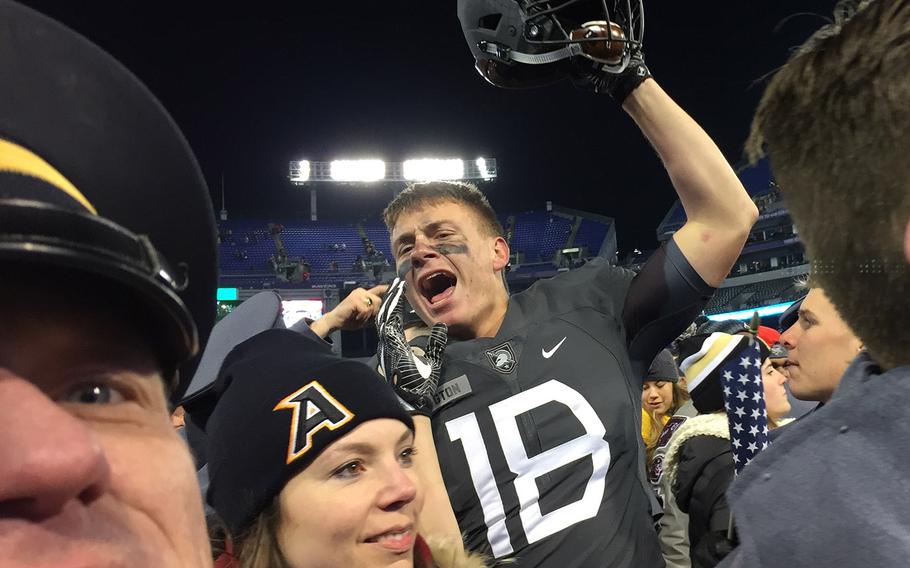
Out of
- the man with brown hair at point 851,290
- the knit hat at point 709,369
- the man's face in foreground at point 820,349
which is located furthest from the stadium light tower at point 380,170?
the man with brown hair at point 851,290

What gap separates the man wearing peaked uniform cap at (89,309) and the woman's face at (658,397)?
4.18 m

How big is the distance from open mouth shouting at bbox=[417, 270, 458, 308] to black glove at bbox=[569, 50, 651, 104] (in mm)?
843

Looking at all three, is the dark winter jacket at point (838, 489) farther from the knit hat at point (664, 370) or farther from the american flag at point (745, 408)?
the knit hat at point (664, 370)

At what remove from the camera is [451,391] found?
6.32ft

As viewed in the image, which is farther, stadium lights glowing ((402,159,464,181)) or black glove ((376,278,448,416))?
stadium lights glowing ((402,159,464,181))

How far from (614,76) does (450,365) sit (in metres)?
1.04

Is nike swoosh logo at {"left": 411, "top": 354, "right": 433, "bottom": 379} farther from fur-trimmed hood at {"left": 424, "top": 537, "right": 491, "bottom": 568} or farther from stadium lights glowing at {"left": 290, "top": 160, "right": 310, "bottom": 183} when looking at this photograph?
stadium lights glowing at {"left": 290, "top": 160, "right": 310, "bottom": 183}

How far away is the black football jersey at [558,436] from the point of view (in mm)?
1724

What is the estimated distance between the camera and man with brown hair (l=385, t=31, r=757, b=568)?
1731 mm

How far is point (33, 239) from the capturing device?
32 centimetres

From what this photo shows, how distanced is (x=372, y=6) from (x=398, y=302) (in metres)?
18.7

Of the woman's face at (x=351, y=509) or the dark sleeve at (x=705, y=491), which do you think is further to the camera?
the dark sleeve at (x=705, y=491)

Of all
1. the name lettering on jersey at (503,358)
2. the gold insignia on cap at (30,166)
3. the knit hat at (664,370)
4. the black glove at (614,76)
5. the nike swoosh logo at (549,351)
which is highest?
the black glove at (614,76)

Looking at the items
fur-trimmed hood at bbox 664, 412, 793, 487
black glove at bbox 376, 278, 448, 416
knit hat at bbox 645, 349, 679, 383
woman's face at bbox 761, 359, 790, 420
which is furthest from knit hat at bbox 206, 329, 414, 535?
knit hat at bbox 645, 349, 679, 383
